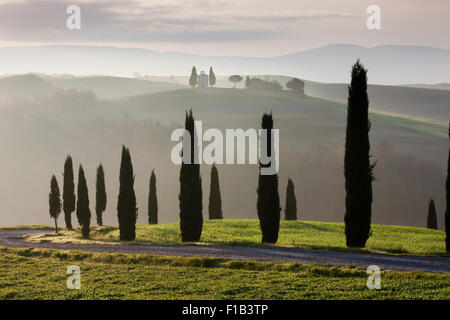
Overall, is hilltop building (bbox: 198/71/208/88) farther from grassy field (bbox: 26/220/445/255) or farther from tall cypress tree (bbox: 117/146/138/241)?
tall cypress tree (bbox: 117/146/138/241)

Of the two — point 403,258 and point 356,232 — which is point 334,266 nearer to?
point 403,258

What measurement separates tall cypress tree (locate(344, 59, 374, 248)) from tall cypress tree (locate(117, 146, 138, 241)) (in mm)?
18921

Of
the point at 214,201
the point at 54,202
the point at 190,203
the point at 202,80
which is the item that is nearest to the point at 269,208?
the point at 190,203

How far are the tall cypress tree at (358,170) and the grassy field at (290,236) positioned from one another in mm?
3410

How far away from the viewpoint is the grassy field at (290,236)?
136 ft

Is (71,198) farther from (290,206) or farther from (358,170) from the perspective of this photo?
(358,170)

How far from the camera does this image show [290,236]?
46469 mm

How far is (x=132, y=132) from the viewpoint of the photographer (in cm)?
15312

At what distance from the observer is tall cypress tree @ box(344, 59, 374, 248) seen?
117 feet

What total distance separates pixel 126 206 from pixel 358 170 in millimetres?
20528

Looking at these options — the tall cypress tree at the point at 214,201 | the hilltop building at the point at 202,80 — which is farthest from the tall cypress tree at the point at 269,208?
the hilltop building at the point at 202,80

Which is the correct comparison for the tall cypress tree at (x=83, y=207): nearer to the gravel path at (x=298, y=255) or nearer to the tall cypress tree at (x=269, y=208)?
the gravel path at (x=298, y=255)

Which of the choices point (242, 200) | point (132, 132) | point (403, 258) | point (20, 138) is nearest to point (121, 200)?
point (403, 258)
